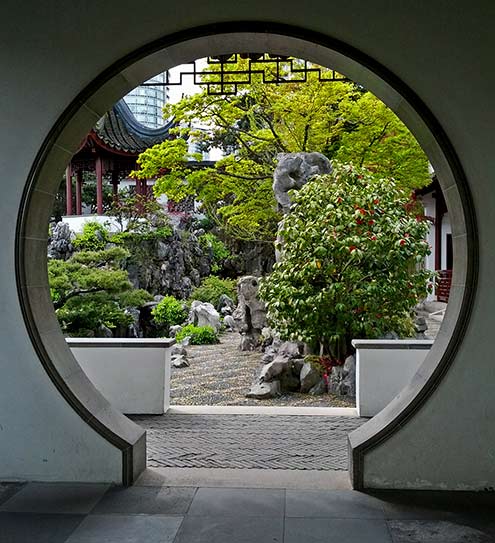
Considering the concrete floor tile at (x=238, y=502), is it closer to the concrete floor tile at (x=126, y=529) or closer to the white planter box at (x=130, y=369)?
the concrete floor tile at (x=126, y=529)

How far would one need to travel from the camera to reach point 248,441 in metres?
4.03

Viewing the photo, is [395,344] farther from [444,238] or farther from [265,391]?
[444,238]

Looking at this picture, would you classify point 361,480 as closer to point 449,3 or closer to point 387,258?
point 449,3

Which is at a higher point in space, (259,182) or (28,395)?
(259,182)

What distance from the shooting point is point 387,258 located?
21.1 ft

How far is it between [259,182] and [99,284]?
11.4ft

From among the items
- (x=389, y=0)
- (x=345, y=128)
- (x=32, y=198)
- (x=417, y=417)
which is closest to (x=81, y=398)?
(x=32, y=198)

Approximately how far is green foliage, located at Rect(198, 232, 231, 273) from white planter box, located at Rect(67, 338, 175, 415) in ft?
40.2

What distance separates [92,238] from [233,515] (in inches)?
503

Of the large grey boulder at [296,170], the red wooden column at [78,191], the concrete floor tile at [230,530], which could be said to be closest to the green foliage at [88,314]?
the large grey boulder at [296,170]

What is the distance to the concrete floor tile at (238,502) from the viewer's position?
2.69m

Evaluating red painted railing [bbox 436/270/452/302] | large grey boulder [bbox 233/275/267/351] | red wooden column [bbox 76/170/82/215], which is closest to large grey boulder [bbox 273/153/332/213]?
large grey boulder [bbox 233/275/267/351]

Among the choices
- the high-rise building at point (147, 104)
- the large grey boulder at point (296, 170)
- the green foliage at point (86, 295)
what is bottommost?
the green foliage at point (86, 295)

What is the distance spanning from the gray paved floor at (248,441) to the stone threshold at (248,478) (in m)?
0.12
